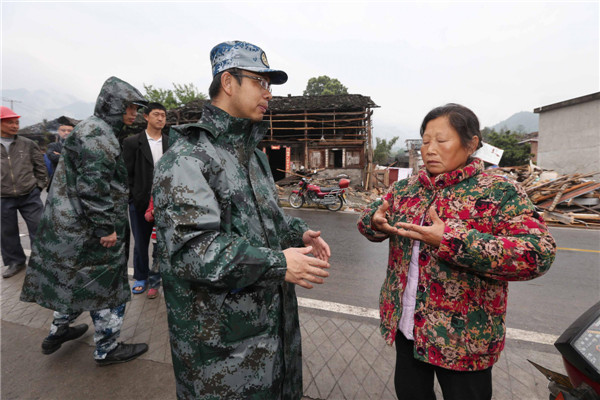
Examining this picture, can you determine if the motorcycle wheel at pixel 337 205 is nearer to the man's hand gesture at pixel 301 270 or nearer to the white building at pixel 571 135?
the man's hand gesture at pixel 301 270

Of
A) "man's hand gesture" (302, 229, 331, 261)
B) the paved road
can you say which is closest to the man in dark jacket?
the paved road

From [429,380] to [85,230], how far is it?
104 inches

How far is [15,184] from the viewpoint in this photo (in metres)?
3.98

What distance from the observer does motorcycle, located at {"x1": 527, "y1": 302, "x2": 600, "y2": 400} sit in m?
1.06

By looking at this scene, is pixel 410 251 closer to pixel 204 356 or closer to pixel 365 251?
pixel 204 356

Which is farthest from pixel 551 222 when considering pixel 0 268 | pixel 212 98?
pixel 0 268

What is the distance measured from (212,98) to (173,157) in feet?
1.38

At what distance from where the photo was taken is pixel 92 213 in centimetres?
218

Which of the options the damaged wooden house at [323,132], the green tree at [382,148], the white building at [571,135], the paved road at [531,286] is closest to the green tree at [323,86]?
the green tree at [382,148]

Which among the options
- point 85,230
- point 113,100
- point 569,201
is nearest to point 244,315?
point 85,230

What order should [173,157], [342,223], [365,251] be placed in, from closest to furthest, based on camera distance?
[173,157]
[365,251]
[342,223]

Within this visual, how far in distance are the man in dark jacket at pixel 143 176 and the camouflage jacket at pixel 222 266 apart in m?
2.46

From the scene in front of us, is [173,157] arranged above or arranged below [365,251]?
above

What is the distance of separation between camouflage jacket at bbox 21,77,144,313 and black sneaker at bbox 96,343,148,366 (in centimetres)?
49
